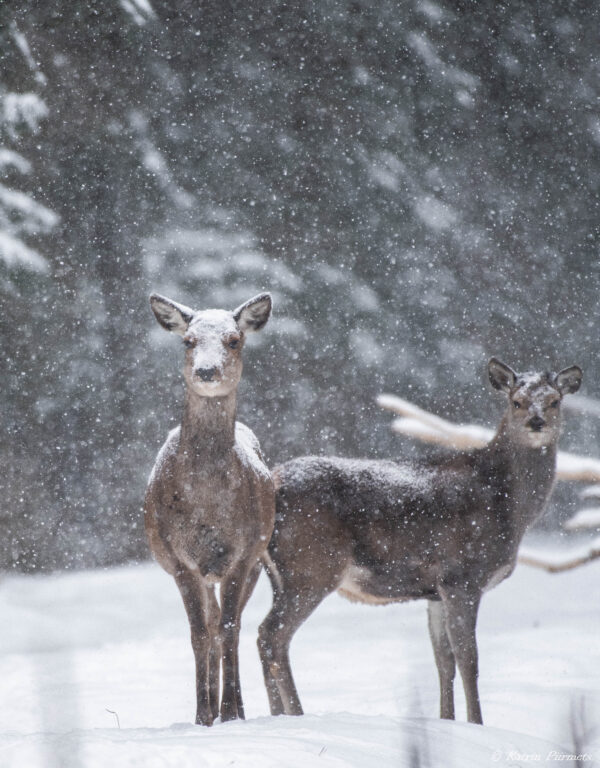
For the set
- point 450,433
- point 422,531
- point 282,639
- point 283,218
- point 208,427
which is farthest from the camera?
point 283,218

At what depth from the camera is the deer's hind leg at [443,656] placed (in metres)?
4.81

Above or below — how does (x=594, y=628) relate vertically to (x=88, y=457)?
above

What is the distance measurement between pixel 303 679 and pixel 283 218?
477 cm

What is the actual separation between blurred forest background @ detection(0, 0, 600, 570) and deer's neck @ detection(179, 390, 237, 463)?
4844 mm

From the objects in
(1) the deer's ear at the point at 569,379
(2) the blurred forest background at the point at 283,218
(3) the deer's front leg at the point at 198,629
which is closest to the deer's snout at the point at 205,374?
(3) the deer's front leg at the point at 198,629

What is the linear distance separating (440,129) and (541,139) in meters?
1.08

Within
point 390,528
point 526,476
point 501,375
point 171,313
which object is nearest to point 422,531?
point 390,528

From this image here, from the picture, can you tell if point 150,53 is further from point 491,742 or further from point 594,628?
point 491,742

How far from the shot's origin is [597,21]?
10352 millimetres

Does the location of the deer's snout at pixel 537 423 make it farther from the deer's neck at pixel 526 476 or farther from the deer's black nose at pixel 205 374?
the deer's black nose at pixel 205 374

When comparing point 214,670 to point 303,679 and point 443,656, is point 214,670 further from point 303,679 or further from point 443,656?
point 303,679

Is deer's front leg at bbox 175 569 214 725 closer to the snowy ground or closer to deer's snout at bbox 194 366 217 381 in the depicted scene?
the snowy ground

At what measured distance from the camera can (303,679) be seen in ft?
22.9

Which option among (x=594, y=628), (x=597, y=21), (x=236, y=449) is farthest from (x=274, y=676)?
(x=597, y=21)
